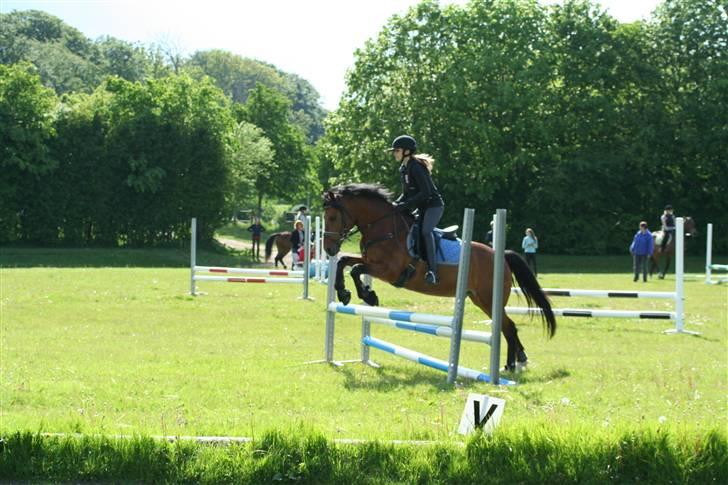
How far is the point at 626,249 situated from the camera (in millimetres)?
50250

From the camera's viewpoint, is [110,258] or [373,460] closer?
[373,460]

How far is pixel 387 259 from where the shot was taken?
11359 mm

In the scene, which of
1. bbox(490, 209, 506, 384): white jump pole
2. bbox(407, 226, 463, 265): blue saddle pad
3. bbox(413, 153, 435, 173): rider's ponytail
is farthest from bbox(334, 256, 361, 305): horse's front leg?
bbox(490, 209, 506, 384): white jump pole

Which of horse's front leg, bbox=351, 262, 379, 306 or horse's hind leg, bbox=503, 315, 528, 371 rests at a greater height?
horse's front leg, bbox=351, 262, 379, 306

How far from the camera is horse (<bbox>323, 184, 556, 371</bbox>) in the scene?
1135cm

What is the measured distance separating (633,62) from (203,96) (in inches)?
947

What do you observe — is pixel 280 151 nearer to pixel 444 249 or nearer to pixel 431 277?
pixel 444 249

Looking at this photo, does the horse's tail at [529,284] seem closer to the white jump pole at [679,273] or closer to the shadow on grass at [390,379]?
the shadow on grass at [390,379]

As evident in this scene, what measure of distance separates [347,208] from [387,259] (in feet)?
2.80

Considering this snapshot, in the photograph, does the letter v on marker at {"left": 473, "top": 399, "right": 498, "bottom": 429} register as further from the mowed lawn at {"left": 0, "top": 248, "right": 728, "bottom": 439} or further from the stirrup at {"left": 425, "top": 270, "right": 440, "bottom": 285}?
the stirrup at {"left": 425, "top": 270, "right": 440, "bottom": 285}

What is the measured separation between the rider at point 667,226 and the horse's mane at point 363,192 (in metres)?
22.2

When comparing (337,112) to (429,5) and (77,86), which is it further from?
(77,86)

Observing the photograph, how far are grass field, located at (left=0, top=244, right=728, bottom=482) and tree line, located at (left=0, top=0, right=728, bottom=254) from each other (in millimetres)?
26555

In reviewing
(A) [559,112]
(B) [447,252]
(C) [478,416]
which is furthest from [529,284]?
(A) [559,112]
